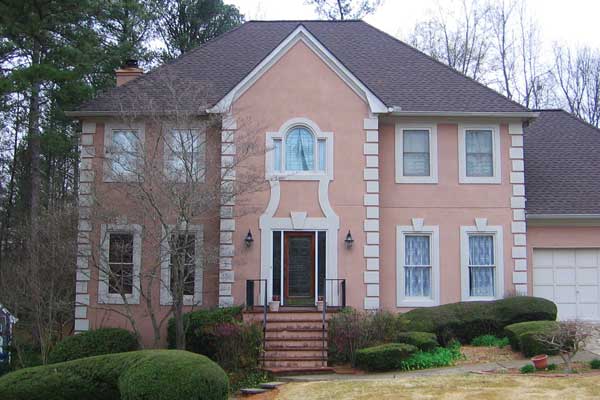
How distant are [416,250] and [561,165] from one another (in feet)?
19.0

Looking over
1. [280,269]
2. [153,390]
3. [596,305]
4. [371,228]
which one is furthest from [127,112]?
[596,305]

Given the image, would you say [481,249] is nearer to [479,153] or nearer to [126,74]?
[479,153]

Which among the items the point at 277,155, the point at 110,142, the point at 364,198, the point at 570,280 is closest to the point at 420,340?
the point at 364,198

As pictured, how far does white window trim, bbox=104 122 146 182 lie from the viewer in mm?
16123

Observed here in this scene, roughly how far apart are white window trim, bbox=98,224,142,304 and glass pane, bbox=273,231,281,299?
334 cm

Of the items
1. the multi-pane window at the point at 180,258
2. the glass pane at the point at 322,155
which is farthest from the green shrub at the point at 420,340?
the multi-pane window at the point at 180,258

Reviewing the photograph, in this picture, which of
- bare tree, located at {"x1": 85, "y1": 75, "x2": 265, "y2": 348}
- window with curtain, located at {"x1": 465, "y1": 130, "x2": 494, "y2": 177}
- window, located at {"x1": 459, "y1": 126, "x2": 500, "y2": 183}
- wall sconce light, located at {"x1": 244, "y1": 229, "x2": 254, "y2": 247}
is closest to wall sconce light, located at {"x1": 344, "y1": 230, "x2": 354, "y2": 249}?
wall sconce light, located at {"x1": 244, "y1": 229, "x2": 254, "y2": 247}

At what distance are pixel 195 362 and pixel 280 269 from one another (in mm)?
7319

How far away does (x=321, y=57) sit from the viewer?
18.7 m

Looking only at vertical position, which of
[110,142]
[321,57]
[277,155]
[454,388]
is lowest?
[454,388]

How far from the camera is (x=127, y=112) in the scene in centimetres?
1680

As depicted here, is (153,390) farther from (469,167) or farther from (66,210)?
(469,167)

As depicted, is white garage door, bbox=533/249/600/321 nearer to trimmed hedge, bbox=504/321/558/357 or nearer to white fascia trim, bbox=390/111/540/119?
white fascia trim, bbox=390/111/540/119

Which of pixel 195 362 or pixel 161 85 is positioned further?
pixel 161 85
